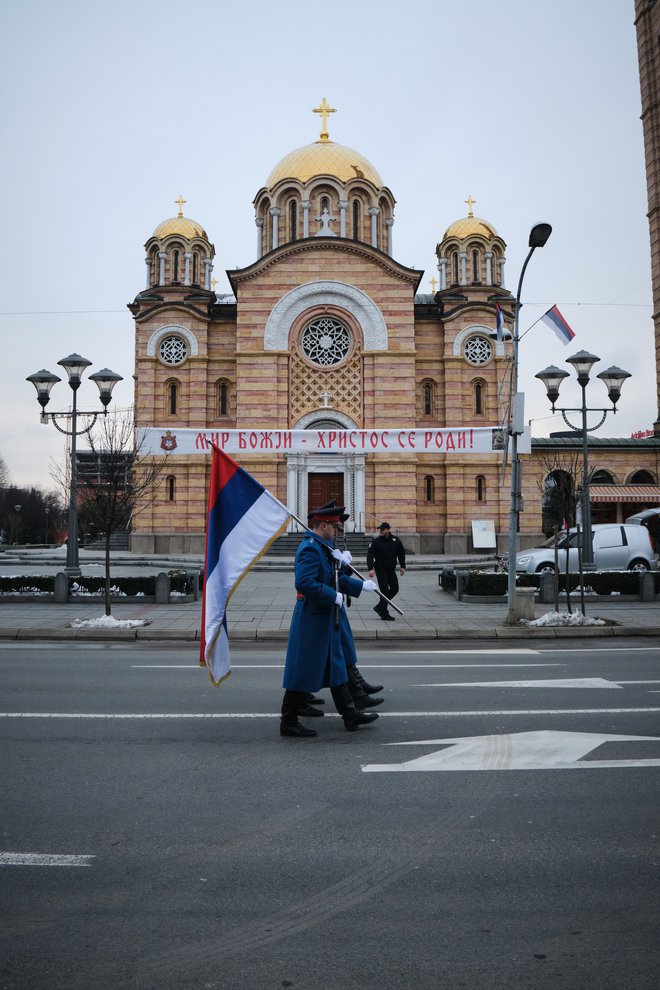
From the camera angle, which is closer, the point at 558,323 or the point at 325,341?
the point at 558,323

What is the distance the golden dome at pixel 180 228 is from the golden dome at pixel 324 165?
434cm

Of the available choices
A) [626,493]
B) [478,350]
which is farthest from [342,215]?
[626,493]

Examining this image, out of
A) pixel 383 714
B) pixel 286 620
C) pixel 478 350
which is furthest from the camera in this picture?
Answer: pixel 478 350

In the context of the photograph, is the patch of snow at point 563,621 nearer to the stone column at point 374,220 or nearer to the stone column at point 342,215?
the stone column at point 342,215

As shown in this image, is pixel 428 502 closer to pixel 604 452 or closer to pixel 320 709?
pixel 604 452

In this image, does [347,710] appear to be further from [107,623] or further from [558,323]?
[558,323]

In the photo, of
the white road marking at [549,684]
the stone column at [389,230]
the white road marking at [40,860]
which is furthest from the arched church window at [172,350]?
the white road marking at [40,860]

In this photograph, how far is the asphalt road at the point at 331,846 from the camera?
113 inches

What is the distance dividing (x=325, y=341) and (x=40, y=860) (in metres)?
32.9

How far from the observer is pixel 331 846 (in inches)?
153

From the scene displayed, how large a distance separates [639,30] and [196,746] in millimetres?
55038

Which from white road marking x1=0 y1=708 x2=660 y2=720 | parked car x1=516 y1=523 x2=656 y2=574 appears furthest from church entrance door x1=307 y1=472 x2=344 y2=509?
white road marking x1=0 y1=708 x2=660 y2=720

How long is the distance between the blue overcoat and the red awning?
34.0 metres

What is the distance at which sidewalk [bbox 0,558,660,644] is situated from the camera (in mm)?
12570
